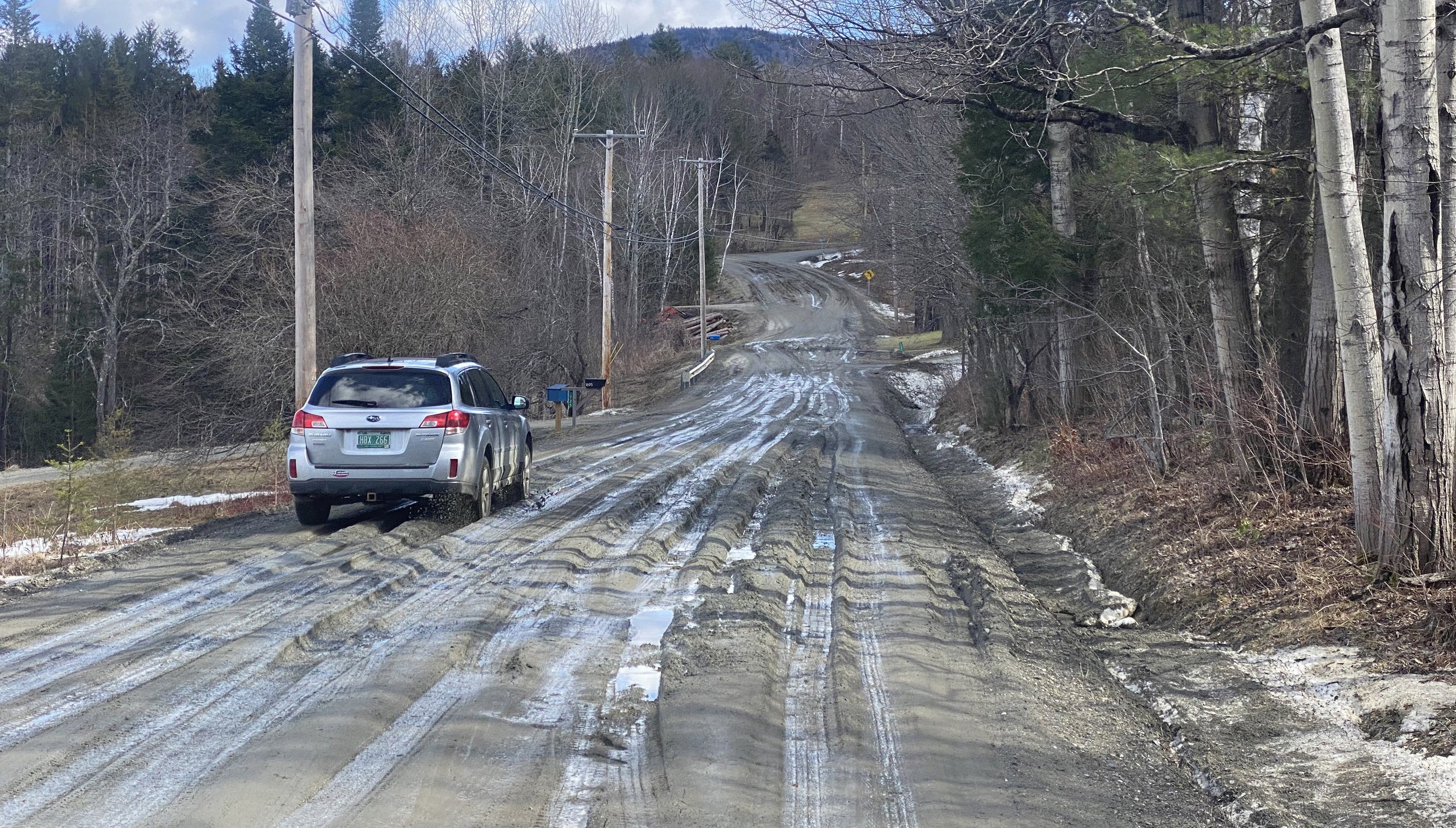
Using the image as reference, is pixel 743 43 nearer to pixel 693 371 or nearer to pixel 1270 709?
pixel 693 371

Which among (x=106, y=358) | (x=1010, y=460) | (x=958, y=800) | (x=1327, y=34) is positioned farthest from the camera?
(x=106, y=358)

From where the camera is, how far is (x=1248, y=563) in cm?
876

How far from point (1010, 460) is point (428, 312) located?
14014mm

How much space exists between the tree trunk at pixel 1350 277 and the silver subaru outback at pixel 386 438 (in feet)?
26.4

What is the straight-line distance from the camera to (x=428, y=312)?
26625mm

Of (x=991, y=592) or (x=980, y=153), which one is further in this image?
(x=980, y=153)

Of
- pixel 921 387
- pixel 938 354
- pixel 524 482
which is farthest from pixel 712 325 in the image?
pixel 524 482

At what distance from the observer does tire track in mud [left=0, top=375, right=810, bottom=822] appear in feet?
15.4

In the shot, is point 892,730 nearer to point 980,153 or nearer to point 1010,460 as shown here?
point 1010,460

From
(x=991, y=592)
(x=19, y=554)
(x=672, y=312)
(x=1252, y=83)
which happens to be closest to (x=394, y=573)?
(x=19, y=554)

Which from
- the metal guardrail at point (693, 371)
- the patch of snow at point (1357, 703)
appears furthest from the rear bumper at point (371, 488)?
the metal guardrail at point (693, 371)

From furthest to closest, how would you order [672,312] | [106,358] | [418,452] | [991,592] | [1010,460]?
[672,312]
[106,358]
[1010,460]
[418,452]
[991,592]

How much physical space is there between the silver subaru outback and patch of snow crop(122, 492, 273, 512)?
5279 millimetres

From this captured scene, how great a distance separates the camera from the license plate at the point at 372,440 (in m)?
11.6
